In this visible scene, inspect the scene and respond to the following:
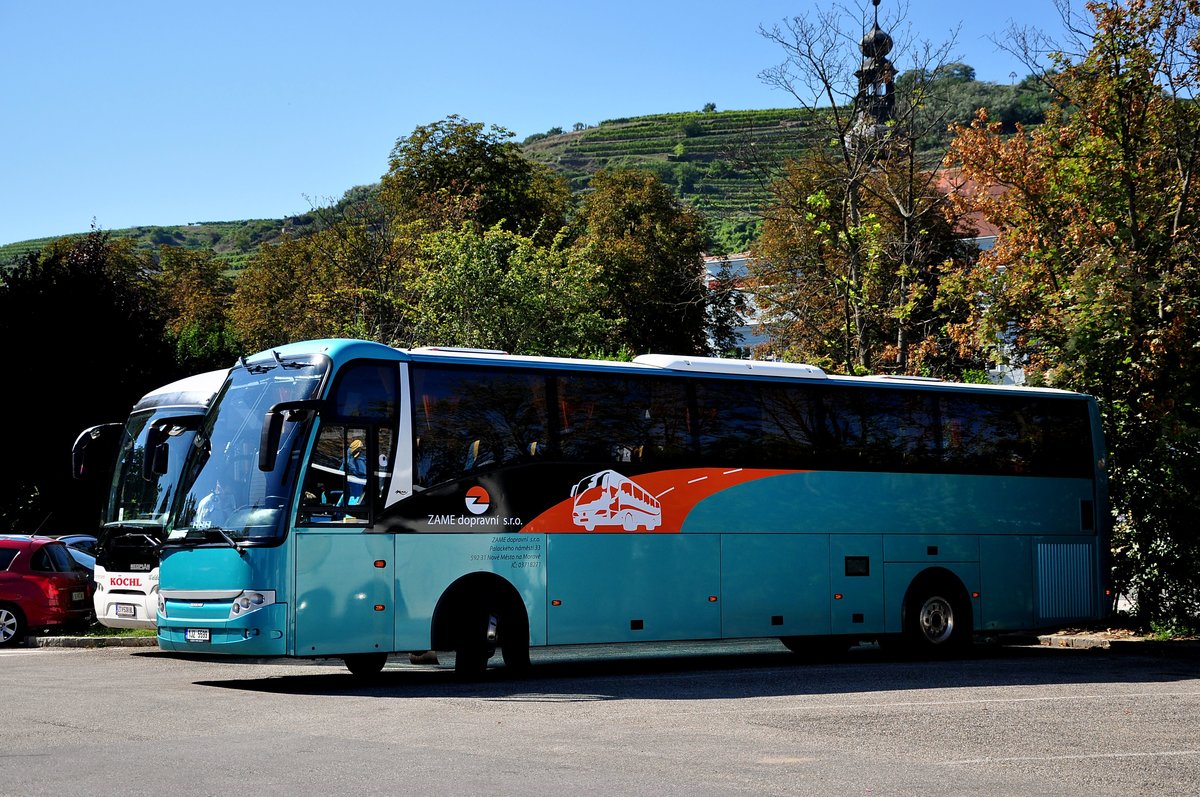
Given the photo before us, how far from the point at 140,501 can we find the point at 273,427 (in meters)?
4.37

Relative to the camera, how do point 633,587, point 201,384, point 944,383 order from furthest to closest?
1. point 944,383
2. point 201,384
3. point 633,587

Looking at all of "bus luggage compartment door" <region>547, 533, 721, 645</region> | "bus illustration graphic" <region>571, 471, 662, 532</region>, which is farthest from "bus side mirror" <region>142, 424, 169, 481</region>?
"bus illustration graphic" <region>571, 471, 662, 532</region>

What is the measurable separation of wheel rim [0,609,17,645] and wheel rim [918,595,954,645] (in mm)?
13575

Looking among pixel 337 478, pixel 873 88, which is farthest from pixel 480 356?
pixel 873 88

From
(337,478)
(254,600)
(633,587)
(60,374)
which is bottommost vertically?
(633,587)

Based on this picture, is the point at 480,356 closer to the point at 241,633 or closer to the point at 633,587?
the point at 633,587

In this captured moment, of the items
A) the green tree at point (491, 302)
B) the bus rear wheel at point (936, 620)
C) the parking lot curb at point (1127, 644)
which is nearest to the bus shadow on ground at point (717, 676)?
the parking lot curb at point (1127, 644)

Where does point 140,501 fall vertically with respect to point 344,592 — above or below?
above

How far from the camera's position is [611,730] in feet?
36.5

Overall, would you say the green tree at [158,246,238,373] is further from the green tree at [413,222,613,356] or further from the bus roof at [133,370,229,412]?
the bus roof at [133,370,229,412]

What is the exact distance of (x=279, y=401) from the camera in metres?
14.8

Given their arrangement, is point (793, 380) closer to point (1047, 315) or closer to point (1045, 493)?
point (1045, 493)

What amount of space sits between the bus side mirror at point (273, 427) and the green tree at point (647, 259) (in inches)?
1831

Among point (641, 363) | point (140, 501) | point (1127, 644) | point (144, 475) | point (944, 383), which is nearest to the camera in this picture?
point (641, 363)
